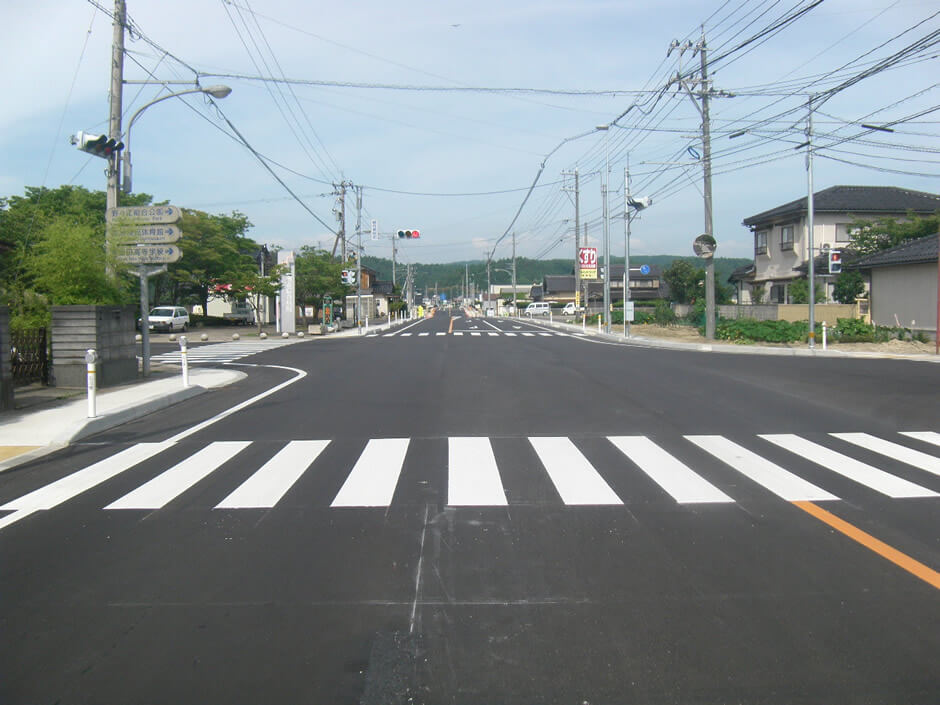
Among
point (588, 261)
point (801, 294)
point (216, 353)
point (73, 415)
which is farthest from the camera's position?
point (588, 261)

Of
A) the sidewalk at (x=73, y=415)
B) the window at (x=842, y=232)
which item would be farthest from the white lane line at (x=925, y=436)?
the window at (x=842, y=232)

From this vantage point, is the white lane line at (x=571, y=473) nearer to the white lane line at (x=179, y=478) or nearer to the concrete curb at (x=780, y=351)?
the white lane line at (x=179, y=478)

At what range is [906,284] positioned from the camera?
3075cm

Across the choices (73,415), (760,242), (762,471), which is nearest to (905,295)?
(760,242)

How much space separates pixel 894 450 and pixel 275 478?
25.0ft

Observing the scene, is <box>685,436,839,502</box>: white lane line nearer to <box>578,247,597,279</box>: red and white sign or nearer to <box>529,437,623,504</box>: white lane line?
<box>529,437,623,504</box>: white lane line

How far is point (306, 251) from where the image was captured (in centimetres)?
5684

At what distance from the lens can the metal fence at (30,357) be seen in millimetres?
15367

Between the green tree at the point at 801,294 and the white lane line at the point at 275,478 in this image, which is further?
the green tree at the point at 801,294

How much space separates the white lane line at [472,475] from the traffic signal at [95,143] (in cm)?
1045

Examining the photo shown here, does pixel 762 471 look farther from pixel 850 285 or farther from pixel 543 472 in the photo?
pixel 850 285

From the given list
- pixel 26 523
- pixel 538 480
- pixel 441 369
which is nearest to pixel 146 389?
pixel 441 369

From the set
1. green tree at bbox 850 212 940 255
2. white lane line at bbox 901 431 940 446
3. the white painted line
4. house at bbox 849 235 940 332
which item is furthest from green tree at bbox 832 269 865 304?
the white painted line

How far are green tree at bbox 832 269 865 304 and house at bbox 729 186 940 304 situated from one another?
2.08 meters
